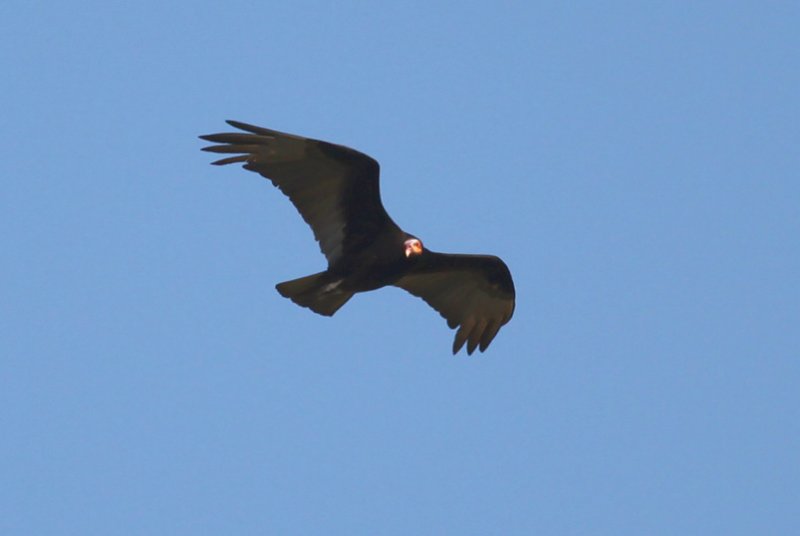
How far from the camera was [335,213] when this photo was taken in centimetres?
1486

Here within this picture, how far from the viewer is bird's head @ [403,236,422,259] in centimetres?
1468

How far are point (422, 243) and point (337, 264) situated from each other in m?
0.81

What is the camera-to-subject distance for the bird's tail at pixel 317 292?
1491cm

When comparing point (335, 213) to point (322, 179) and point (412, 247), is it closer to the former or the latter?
point (322, 179)

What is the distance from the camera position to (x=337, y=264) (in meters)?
14.9

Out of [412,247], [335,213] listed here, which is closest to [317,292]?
[335,213]

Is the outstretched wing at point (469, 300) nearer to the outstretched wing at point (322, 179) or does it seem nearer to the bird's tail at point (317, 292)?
the bird's tail at point (317, 292)

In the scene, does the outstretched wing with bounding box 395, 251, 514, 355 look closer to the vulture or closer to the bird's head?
the vulture

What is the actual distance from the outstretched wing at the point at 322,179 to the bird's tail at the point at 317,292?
21cm

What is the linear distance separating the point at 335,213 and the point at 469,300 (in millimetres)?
2037

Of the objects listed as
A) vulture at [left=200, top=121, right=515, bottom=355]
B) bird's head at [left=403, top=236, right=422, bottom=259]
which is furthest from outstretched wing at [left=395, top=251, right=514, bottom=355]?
bird's head at [left=403, top=236, right=422, bottom=259]

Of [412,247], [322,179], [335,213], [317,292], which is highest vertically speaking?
[322,179]

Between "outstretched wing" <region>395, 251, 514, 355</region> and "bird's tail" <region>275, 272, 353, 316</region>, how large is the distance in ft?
3.92

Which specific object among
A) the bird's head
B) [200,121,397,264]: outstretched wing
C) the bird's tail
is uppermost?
[200,121,397,264]: outstretched wing
